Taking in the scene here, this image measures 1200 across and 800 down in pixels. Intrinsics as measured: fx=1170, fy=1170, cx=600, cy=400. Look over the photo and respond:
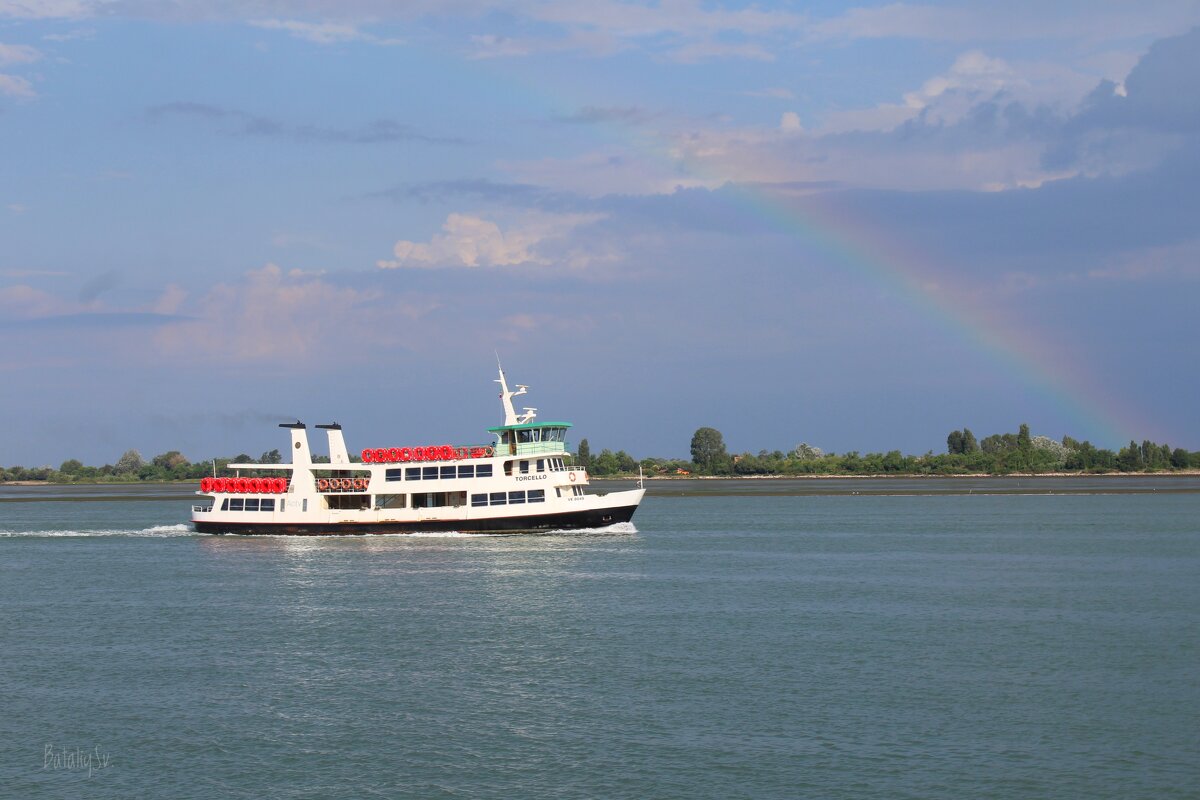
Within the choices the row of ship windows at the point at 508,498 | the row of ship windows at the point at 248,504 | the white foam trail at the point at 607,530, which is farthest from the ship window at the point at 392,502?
the white foam trail at the point at 607,530

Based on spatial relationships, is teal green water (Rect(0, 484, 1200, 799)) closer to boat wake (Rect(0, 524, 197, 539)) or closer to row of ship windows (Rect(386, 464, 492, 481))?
row of ship windows (Rect(386, 464, 492, 481))

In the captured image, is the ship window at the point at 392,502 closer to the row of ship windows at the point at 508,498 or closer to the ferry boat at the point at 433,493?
the ferry boat at the point at 433,493

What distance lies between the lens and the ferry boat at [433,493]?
305ft

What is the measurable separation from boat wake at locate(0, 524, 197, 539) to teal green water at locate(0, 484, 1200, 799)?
80.0 ft

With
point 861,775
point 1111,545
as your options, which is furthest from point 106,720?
point 1111,545

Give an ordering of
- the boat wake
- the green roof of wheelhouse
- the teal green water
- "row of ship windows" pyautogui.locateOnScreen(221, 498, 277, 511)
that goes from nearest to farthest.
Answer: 1. the teal green water
2. the green roof of wheelhouse
3. "row of ship windows" pyautogui.locateOnScreen(221, 498, 277, 511)
4. the boat wake

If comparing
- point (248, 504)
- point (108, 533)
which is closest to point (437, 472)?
point (248, 504)

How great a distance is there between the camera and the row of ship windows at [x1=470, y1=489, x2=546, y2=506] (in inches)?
3656

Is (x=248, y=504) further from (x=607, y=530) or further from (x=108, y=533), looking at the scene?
(x=607, y=530)

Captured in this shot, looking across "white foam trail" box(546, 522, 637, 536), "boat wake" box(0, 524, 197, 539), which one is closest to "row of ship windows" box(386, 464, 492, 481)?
"white foam trail" box(546, 522, 637, 536)

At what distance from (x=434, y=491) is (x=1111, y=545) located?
53.3 meters

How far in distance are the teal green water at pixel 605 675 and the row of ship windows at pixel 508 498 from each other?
740 cm

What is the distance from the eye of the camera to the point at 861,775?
31453 millimetres

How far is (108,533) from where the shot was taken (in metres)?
113
